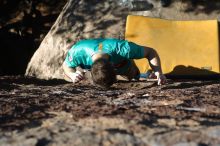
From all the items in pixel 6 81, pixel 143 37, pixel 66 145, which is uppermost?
pixel 143 37

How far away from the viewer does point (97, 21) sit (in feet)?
28.7

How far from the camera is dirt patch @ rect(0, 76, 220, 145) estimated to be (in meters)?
4.04

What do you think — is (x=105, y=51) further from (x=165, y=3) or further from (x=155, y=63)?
(x=165, y=3)

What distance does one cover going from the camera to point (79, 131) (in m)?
4.17

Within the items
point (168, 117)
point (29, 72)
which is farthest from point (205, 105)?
point (29, 72)

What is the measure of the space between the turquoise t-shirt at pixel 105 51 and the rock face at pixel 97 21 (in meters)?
1.84

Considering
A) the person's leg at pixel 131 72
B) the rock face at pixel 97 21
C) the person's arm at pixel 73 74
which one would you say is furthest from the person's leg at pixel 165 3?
the person's arm at pixel 73 74

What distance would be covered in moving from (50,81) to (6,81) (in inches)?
28.0

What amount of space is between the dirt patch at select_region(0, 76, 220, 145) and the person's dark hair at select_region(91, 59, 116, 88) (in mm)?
156

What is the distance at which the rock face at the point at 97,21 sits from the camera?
862 centimetres

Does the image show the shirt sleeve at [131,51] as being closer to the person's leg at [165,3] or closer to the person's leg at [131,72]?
the person's leg at [131,72]

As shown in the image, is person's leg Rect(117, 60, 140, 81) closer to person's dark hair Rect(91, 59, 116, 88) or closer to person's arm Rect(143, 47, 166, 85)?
person's arm Rect(143, 47, 166, 85)

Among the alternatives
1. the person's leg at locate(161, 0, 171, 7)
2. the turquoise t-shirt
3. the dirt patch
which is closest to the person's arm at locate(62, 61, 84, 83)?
the turquoise t-shirt

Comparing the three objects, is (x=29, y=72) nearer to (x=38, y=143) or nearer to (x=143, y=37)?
(x=143, y=37)
